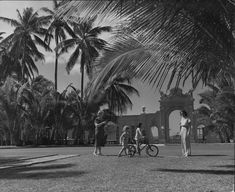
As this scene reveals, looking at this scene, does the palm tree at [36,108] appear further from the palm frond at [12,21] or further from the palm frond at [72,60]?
the palm frond at [12,21]

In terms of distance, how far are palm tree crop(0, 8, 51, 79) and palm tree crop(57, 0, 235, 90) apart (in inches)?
1302

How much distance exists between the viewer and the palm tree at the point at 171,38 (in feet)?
22.5

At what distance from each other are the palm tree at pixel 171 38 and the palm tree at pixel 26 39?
3307 centimetres

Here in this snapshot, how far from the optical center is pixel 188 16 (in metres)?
7.43

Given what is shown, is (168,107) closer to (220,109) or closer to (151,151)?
(220,109)

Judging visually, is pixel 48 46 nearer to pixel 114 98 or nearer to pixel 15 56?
pixel 15 56

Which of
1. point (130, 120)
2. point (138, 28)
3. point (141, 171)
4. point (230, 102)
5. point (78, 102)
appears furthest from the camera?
point (130, 120)

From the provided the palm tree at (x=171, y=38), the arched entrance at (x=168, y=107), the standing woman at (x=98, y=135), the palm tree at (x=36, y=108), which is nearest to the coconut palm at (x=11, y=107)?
the palm tree at (x=36, y=108)

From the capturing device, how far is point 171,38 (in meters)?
7.77

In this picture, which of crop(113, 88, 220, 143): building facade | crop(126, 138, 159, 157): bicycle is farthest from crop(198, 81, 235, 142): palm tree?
crop(126, 138, 159, 157): bicycle

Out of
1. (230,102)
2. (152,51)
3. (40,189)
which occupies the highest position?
(230,102)

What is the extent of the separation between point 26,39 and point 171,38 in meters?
36.1

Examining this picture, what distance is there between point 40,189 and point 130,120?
49.6 metres

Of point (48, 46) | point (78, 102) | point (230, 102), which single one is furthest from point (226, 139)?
point (48, 46)
